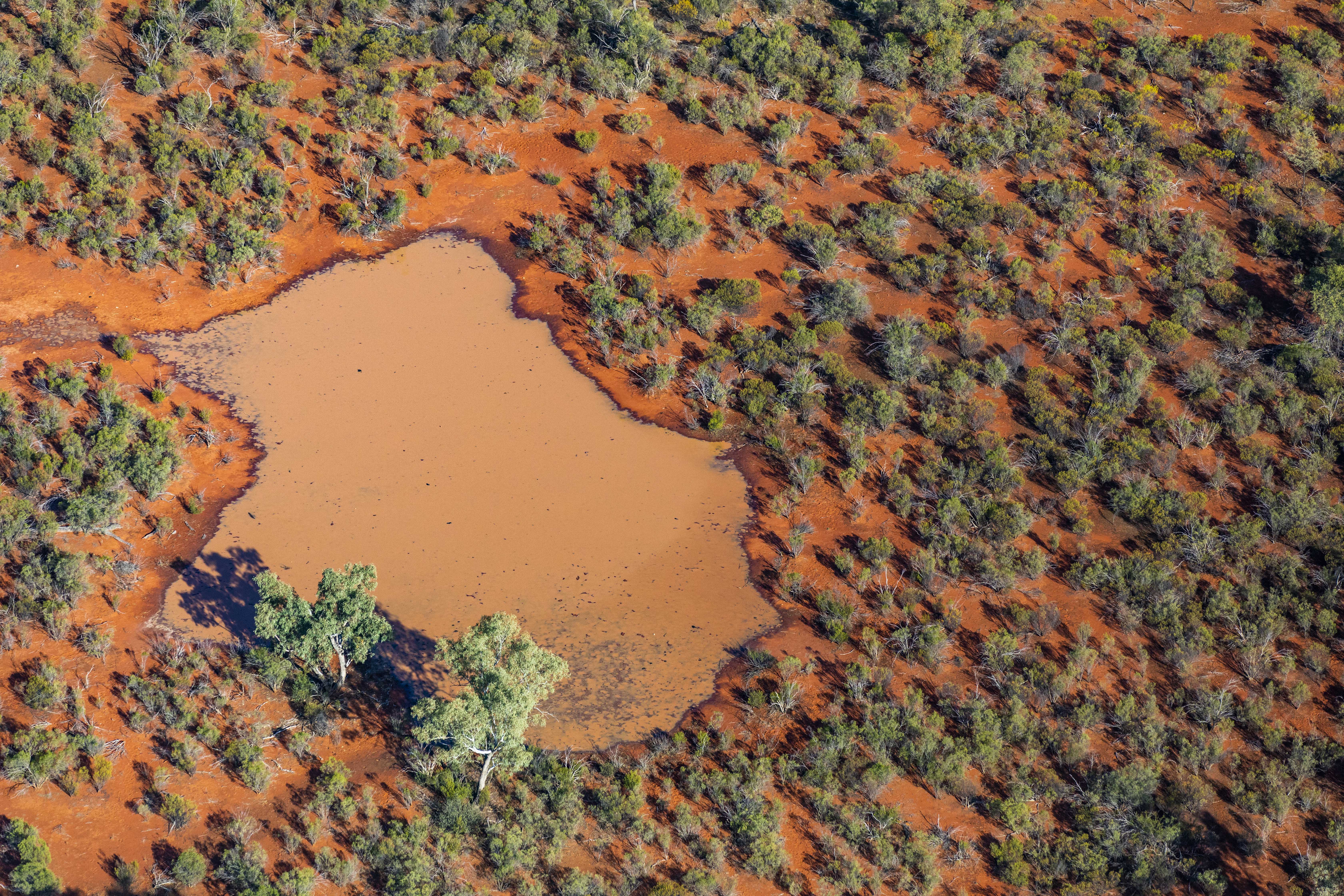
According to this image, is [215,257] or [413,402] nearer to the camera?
[413,402]

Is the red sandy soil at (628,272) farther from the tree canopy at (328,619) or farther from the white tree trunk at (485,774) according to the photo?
the white tree trunk at (485,774)

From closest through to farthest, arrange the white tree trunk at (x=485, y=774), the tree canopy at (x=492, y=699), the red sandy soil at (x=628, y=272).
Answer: the tree canopy at (x=492, y=699), the white tree trunk at (x=485, y=774), the red sandy soil at (x=628, y=272)

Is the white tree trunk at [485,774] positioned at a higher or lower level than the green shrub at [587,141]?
lower

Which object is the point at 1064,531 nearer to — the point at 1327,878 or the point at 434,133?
the point at 1327,878

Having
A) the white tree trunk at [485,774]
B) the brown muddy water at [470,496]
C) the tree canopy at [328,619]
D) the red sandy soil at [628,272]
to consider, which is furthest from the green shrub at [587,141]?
the white tree trunk at [485,774]

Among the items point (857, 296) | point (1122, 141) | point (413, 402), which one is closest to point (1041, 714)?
point (857, 296)

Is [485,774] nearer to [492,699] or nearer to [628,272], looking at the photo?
[492,699]

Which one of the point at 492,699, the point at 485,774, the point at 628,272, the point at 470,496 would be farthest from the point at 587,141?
the point at 485,774

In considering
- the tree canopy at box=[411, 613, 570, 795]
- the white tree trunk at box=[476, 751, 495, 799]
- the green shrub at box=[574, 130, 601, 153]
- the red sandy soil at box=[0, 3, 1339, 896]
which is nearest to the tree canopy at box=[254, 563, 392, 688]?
the red sandy soil at box=[0, 3, 1339, 896]
